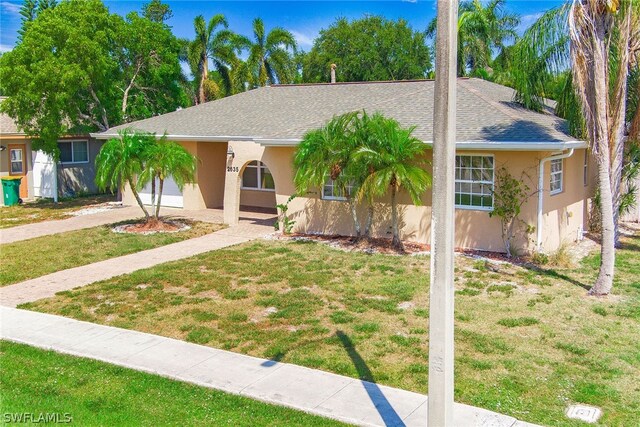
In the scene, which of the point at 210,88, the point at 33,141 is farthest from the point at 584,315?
the point at 210,88

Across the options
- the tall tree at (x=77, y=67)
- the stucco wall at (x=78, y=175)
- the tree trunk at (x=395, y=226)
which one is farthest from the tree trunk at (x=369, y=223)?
the stucco wall at (x=78, y=175)

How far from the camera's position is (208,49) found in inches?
1380

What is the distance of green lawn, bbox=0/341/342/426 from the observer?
6.66m

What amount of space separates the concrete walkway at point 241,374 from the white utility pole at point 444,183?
5.36 ft

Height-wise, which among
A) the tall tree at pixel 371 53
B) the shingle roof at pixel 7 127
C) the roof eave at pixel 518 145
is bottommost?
the roof eave at pixel 518 145

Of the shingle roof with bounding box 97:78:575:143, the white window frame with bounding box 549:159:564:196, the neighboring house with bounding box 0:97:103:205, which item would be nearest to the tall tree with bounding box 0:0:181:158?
the shingle roof with bounding box 97:78:575:143

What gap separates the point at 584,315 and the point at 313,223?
883 centimetres

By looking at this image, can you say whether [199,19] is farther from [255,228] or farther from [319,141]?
[319,141]

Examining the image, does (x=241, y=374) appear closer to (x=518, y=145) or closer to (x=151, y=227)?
(x=518, y=145)

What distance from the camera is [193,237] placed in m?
17.6

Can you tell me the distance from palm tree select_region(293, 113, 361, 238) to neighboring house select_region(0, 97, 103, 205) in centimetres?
1520

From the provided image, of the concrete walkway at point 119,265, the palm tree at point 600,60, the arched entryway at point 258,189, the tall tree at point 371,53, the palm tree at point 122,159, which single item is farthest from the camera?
the tall tree at point 371,53

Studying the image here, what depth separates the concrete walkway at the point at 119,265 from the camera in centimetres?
1209

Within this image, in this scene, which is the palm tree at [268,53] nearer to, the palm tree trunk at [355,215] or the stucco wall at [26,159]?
the stucco wall at [26,159]
